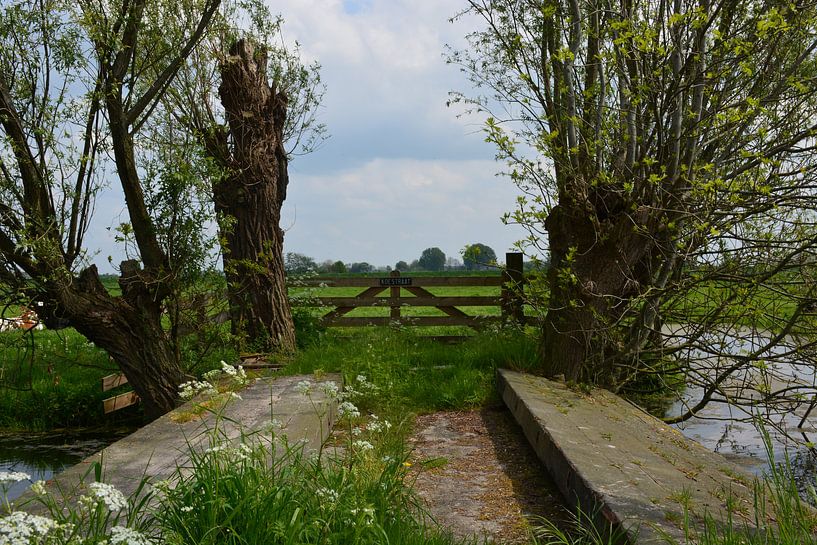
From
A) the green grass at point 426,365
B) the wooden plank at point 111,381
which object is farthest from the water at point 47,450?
the green grass at point 426,365

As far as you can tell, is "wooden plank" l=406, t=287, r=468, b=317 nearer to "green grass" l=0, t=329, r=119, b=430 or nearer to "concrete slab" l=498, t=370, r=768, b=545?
"green grass" l=0, t=329, r=119, b=430

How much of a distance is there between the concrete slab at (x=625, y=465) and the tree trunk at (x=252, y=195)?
4798mm

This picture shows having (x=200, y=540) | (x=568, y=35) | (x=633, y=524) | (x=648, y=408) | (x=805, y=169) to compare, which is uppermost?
(x=568, y=35)

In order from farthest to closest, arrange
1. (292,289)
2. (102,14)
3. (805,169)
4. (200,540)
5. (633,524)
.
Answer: (292,289) → (102,14) → (805,169) → (633,524) → (200,540)

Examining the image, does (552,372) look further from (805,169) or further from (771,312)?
(805,169)

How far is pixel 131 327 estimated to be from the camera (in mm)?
8539

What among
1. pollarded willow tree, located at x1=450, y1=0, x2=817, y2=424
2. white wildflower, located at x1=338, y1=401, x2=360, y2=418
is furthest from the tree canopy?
white wildflower, located at x1=338, y1=401, x2=360, y2=418

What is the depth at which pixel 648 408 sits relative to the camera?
33.0 feet

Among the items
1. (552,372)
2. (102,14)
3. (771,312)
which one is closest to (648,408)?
(552,372)

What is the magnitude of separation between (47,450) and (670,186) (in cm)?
814

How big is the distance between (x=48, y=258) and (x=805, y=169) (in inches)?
283

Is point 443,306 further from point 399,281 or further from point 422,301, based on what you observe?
point 399,281

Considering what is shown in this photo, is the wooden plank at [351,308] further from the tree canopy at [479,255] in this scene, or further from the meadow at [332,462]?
the tree canopy at [479,255]

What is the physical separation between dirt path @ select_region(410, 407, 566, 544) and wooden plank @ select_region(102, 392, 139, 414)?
4.28 metres
